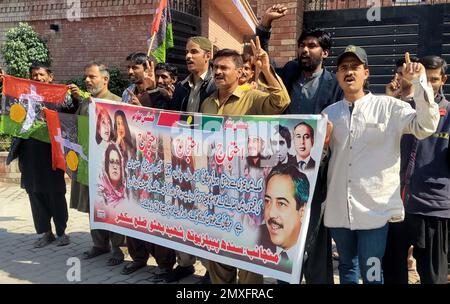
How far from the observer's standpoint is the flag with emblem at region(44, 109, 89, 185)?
416 cm

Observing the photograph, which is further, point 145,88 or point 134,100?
point 145,88

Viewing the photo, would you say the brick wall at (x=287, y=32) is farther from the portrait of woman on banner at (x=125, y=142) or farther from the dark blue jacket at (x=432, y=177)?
the dark blue jacket at (x=432, y=177)

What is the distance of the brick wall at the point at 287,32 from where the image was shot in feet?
18.2

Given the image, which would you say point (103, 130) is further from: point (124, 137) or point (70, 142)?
point (70, 142)

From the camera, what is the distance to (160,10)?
261 inches

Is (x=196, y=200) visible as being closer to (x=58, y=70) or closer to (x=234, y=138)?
(x=234, y=138)

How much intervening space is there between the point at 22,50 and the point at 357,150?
34.1 feet

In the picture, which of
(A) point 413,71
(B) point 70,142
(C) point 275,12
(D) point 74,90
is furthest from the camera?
(D) point 74,90

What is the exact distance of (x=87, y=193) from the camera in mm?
4320

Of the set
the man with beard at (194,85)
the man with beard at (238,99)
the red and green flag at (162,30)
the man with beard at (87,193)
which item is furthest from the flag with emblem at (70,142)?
the red and green flag at (162,30)

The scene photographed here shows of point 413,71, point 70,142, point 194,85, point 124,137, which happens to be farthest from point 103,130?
point 413,71
